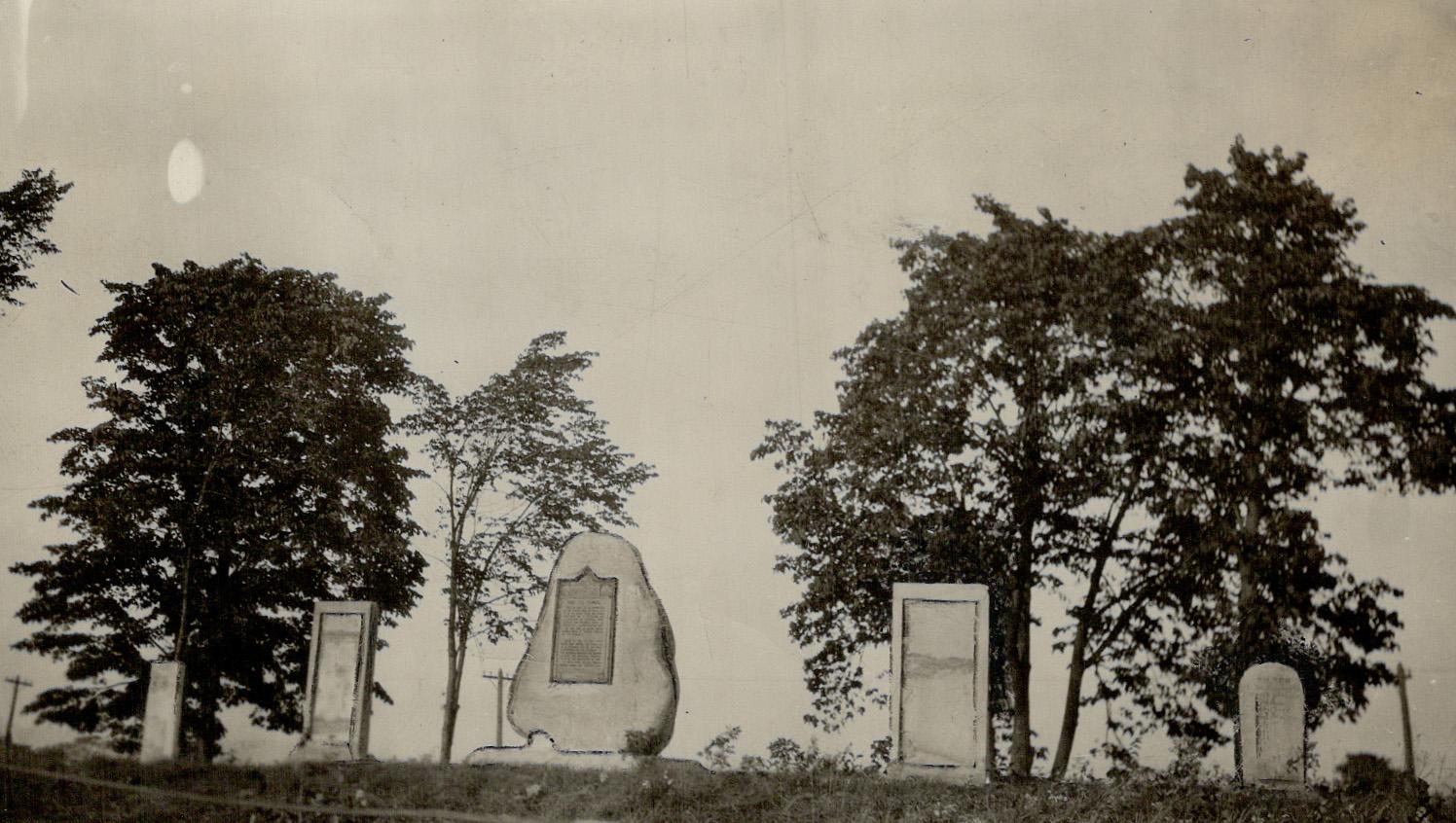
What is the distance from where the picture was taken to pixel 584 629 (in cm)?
1124

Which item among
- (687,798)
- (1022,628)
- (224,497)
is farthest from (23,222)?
(1022,628)

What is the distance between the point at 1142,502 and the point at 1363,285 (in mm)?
3598

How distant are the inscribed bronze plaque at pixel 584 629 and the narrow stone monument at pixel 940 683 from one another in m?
2.87

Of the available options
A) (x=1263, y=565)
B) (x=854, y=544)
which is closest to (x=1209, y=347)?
(x=1263, y=565)

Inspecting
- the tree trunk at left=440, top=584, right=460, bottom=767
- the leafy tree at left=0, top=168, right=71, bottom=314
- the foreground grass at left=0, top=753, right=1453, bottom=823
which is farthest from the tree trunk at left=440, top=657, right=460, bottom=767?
the leafy tree at left=0, top=168, right=71, bottom=314

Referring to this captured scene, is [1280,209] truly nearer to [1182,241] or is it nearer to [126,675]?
[1182,241]

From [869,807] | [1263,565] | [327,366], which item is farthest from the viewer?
[327,366]

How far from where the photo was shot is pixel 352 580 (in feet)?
52.6

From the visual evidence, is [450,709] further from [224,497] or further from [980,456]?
[980,456]

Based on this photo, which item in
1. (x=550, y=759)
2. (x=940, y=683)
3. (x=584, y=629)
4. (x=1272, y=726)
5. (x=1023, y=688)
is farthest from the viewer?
(x=1023, y=688)

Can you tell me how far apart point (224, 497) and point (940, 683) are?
1081cm

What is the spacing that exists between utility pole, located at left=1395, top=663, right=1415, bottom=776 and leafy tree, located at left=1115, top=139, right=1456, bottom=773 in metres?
0.15

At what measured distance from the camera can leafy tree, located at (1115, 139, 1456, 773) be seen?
13.1 m

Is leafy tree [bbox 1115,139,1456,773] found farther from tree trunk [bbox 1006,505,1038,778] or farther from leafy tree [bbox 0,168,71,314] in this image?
leafy tree [bbox 0,168,71,314]
